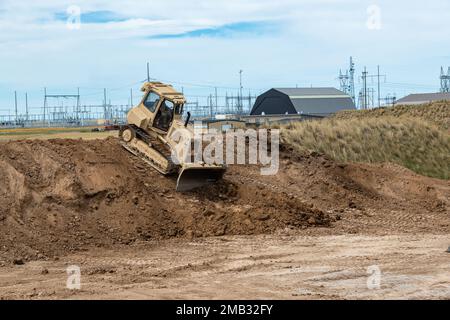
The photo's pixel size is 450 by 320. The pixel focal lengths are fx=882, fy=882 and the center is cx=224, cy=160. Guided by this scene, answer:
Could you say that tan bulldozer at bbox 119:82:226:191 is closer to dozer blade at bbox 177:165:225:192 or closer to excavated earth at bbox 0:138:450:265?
dozer blade at bbox 177:165:225:192

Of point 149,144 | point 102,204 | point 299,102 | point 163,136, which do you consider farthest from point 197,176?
point 299,102

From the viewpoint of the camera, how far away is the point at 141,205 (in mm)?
23625

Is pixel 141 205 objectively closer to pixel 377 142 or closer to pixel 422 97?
pixel 377 142

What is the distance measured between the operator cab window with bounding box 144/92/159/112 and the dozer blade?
2653 millimetres

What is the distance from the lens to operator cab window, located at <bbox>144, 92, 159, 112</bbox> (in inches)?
1048

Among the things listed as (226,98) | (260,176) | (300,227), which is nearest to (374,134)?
(260,176)

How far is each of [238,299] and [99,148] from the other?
41.5 feet

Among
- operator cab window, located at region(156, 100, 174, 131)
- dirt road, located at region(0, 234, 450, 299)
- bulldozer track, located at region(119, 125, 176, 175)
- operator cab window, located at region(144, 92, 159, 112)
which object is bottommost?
dirt road, located at region(0, 234, 450, 299)

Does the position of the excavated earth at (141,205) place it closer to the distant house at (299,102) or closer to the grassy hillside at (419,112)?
the grassy hillside at (419,112)

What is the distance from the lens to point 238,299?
14.4 m

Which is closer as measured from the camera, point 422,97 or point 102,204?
point 102,204

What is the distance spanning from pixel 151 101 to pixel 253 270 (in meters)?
10.4

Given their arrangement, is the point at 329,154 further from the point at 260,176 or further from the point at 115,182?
the point at 115,182

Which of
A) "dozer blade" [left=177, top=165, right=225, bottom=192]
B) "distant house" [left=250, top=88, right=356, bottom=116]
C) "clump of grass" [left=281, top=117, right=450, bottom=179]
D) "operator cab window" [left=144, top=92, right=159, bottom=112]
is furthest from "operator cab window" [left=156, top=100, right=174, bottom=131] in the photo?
"distant house" [left=250, top=88, right=356, bottom=116]
